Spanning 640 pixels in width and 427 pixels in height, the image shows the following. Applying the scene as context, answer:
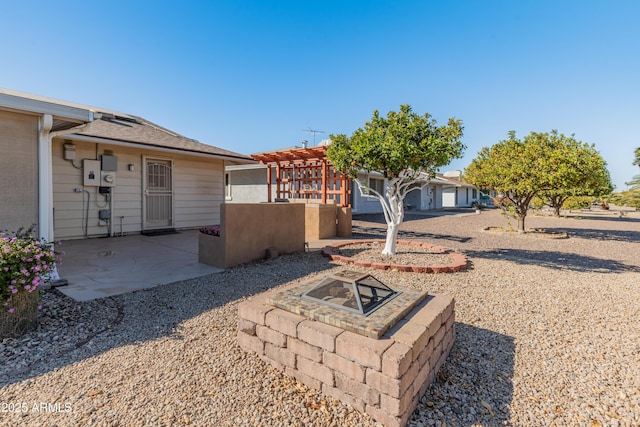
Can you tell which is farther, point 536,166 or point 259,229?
point 536,166

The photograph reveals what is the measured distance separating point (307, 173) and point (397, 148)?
5903 millimetres

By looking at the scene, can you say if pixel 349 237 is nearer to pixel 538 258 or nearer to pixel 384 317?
pixel 538 258

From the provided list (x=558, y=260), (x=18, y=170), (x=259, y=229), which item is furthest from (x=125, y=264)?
(x=558, y=260)

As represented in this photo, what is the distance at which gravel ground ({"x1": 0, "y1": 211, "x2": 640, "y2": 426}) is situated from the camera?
5.97ft

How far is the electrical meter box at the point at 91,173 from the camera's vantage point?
300 inches

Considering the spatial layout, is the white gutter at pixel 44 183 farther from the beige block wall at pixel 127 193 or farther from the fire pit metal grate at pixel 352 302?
the beige block wall at pixel 127 193

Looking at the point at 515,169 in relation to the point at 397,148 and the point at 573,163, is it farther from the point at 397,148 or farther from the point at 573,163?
the point at 397,148

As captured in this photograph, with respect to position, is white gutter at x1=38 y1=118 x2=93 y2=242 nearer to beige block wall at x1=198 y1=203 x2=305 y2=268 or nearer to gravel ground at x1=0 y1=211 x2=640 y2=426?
gravel ground at x1=0 y1=211 x2=640 y2=426

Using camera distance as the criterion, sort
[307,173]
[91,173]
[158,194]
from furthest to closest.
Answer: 1. [307,173]
2. [158,194]
3. [91,173]

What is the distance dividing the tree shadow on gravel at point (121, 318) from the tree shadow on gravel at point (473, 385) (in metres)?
2.19

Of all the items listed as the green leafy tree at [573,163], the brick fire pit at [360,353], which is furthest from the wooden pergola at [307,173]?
the brick fire pit at [360,353]

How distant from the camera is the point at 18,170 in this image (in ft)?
12.9

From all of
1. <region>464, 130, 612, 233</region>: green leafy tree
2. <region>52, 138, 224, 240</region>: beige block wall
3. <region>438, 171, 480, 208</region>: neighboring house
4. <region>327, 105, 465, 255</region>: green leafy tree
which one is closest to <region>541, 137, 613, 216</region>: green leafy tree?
<region>464, 130, 612, 233</region>: green leafy tree

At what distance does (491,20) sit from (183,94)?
1097cm
